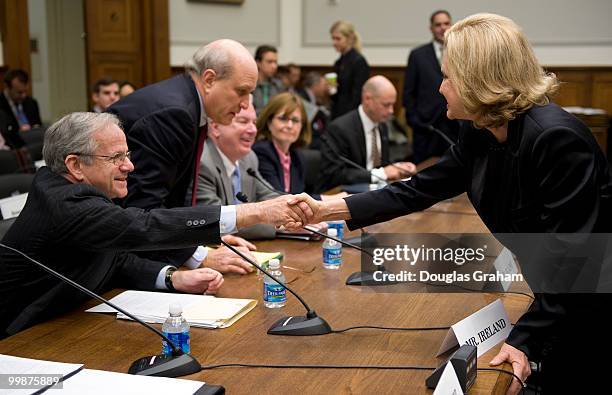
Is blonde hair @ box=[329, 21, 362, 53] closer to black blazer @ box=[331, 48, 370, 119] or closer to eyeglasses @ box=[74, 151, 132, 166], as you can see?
black blazer @ box=[331, 48, 370, 119]

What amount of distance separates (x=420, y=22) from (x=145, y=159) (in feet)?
25.1

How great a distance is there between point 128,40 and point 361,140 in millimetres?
4913

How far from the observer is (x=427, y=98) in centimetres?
708

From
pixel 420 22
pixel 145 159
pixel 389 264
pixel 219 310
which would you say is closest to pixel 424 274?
pixel 389 264

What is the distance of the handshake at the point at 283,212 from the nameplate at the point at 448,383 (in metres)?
0.84

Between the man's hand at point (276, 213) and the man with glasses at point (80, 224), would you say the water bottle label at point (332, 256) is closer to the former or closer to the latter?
the man's hand at point (276, 213)

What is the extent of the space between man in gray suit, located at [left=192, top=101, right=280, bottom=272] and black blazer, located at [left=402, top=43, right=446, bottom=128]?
372 cm

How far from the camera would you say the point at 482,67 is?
6.22 ft

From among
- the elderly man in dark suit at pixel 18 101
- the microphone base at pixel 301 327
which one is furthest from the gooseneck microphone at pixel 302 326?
the elderly man in dark suit at pixel 18 101

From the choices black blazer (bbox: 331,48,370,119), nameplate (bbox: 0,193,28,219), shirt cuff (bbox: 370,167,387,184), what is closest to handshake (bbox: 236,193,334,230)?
nameplate (bbox: 0,193,28,219)

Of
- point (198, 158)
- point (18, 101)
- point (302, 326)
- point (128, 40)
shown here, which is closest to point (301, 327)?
point (302, 326)

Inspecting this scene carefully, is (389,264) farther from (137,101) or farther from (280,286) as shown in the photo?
(137,101)

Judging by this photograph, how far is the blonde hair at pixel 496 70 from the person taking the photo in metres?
1.88

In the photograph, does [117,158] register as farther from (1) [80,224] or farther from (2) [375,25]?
(2) [375,25]
